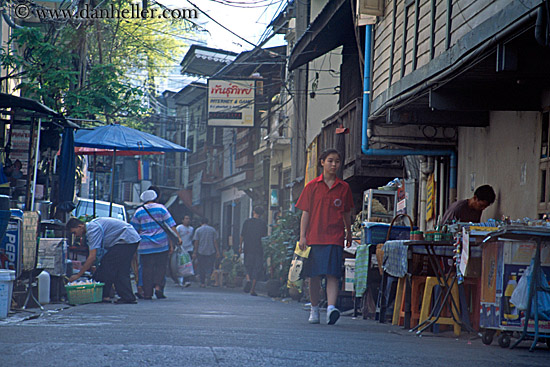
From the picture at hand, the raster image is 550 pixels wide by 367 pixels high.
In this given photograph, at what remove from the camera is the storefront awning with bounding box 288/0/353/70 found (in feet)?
57.5

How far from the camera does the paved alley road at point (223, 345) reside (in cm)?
537

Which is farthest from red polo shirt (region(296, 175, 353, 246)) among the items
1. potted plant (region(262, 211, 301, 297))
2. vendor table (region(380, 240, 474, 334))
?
potted plant (region(262, 211, 301, 297))

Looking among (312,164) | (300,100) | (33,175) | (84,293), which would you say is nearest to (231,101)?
(300,100)

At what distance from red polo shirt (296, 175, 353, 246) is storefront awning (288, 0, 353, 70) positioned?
289 inches

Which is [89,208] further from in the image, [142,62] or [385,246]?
[385,246]

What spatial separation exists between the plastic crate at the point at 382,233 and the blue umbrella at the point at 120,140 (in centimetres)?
608

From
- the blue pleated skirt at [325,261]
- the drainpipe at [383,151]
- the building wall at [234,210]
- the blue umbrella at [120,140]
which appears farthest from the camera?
the building wall at [234,210]

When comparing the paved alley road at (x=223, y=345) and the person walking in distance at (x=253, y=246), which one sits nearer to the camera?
the paved alley road at (x=223, y=345)

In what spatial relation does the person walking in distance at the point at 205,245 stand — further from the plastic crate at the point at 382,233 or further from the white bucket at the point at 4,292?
the white bucket at the point at 4,292

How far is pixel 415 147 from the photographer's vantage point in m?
13.9

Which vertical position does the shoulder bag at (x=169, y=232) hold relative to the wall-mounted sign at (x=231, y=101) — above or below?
below

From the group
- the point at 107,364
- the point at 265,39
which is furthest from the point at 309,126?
the point at 107,364

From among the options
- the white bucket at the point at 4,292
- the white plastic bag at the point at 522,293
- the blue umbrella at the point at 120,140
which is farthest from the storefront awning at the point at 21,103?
the white plastic bag at the point at 522,293

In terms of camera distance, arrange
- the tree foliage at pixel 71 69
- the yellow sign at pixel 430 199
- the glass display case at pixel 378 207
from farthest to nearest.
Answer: the tree foliage at pixel 71 69
the glass display case at pixel 378 207
the yellow sign at pixel 430 199
